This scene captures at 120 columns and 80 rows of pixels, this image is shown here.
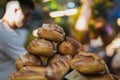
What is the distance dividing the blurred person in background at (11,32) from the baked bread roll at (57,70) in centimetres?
112

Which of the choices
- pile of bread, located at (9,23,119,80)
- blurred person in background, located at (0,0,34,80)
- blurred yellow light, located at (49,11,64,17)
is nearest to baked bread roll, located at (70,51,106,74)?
pile of bread, located at (9,23,119,80)

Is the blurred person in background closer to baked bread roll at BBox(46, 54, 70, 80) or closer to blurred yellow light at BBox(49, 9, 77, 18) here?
blurred yellow light at BBox(49, 9, 77, 18)

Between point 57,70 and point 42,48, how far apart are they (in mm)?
145

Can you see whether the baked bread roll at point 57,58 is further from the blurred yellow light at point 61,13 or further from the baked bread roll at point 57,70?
the blurred yellow light at point 61,13

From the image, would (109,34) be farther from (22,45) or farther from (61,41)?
(61,41)

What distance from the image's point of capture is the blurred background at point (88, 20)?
8.80ft

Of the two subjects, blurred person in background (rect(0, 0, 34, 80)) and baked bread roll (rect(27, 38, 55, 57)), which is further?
blurred person in background (rect(0, 0, 34, 80))

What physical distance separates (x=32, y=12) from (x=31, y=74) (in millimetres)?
1585

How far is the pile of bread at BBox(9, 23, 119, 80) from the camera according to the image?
41.0 inches

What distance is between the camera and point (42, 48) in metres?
1.16

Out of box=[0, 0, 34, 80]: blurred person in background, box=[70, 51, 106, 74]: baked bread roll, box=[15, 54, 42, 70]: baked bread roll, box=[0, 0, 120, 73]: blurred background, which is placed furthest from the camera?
box=[0, 0, 120, 73]: blurred background

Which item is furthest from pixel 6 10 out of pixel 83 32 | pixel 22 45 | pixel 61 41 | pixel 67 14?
pixel 61 41

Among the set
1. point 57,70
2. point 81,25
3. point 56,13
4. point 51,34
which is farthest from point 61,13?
point 57,70

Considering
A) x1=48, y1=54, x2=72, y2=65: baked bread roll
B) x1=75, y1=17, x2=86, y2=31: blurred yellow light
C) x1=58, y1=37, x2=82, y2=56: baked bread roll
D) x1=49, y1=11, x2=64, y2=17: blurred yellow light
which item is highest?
x1=58, y1=37, x2=82, y2=56: baked bread roll
